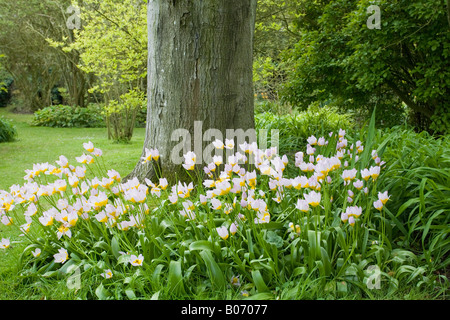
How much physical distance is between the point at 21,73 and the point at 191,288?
75.0 ft

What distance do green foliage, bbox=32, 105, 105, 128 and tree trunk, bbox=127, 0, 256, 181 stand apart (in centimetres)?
1336

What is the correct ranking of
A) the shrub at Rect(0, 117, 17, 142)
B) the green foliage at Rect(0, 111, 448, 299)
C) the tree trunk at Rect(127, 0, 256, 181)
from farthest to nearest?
the shrub at Rect(0, 117, 17, 142) < the tree trunk at Rect(127, 0, 256, 181) < the green foliage at Rect(0, 111, 448, 299)

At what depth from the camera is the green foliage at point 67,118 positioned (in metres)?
15.6

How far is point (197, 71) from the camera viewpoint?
3383mm

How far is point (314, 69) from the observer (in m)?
6.25

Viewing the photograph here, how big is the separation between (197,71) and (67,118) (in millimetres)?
13803

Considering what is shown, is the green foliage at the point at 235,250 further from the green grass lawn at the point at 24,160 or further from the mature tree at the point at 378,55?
the mature tree at the point at 378,55

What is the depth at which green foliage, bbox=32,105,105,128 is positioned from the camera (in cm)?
1565

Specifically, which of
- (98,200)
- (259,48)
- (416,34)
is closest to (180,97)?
(98,200)

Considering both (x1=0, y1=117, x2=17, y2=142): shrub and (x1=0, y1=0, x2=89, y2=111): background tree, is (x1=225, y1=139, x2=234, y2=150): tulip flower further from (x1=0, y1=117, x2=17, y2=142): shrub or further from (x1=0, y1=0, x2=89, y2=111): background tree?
(x1=0, y1=0, x2=89, y2=111): background tree

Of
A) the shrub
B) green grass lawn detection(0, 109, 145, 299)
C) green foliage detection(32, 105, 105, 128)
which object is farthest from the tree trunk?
green foliage detection(32, 105, 105, 128)

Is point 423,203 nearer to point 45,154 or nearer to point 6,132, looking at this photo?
point 45,154

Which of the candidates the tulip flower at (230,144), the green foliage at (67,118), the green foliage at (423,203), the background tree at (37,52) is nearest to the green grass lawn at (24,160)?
the tulip flower at (230,144)

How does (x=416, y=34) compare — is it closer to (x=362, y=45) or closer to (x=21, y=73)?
(x=362, y=45)
